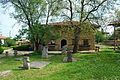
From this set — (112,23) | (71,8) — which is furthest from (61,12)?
(112,23)

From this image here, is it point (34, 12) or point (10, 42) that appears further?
point (10, 42)

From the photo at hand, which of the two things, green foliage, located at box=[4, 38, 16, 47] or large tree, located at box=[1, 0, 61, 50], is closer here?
large tree, located at box=[1, 0, 61, 50]

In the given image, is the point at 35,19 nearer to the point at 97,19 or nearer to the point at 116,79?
the point at 97,19

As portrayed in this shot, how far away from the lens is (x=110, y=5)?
37031mm

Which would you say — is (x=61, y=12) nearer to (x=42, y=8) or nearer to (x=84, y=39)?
(x=42, y=8)

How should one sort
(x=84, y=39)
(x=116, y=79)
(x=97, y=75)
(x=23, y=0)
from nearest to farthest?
(x=116, y=79) < (x=97, y=75) < (x=23, y=0) < (x=84, y=39)

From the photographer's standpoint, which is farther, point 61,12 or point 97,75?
point 61,12

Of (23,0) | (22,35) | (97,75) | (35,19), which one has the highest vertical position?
(23,0)

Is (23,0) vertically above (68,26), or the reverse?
(23,0)

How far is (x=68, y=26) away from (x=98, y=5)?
20.1ft

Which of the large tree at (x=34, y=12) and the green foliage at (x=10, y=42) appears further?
the green foliage at (x=10, y=42)

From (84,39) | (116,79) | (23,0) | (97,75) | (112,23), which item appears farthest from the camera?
(84,39)

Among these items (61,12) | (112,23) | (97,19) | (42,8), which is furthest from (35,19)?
(112,23)

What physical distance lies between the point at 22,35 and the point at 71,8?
Answer: 903 cm
